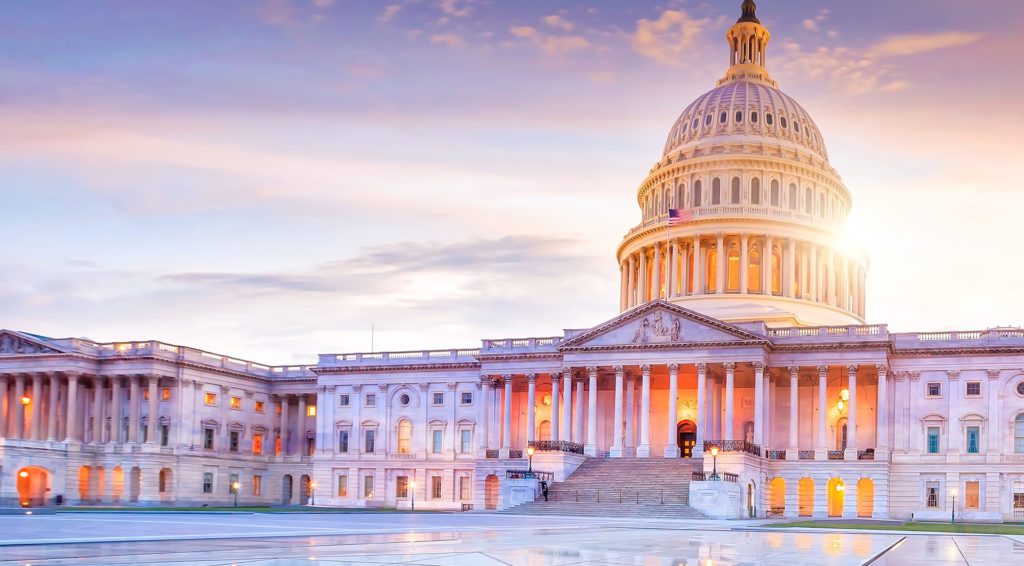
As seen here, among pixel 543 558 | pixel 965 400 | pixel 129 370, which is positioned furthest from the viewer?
pixel 129 370

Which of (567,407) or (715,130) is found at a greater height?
(715,130)

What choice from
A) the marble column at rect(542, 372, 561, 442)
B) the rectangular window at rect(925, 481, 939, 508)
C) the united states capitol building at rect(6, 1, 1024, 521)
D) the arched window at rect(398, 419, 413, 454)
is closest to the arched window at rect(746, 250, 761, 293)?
the united states capitol building at rect(6, 1, 1024, 521)

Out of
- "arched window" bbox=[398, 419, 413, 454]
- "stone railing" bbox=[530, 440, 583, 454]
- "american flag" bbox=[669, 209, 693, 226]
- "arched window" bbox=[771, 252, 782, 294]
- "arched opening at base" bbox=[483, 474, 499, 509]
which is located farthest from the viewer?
"arched window" bbox=[771, 252, 782, 294]

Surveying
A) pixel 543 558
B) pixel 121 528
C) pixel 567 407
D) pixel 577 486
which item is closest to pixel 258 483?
pixel 567 407

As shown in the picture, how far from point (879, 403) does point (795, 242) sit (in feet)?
80.1

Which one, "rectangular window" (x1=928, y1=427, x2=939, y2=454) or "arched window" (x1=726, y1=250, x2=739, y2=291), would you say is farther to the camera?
"arched window" (x1=726, y1=250, x2=739, y2=291)

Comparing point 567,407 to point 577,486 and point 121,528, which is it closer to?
point 577,486

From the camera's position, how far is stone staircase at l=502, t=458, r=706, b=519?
235 feet

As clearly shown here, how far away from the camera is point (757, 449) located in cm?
8375

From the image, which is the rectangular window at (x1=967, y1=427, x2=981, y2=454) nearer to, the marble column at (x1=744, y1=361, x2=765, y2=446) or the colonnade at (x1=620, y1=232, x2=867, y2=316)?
the marble column at (x1=744, y1=361, x2=765, y2=446)

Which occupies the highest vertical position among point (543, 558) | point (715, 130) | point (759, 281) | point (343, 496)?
point (715, 130)

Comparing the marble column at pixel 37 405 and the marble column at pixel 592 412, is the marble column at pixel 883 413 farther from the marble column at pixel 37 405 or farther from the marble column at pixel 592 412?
the marble column at pixel 37 405

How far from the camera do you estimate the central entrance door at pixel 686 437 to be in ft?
313

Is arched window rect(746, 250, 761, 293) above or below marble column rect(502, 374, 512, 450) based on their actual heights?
above
